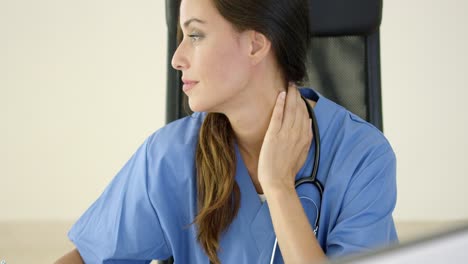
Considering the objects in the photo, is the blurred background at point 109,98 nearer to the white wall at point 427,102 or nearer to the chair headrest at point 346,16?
the white wall at point 427,102

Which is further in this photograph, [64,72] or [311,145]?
[64,72]

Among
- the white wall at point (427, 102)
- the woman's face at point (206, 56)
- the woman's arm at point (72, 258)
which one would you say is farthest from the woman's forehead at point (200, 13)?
the white wall at point (427, 102)

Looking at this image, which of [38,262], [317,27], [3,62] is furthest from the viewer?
[3,62]

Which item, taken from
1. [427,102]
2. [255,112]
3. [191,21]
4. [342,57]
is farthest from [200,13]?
[427,102]

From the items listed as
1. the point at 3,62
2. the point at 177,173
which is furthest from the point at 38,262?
the point at 177,173

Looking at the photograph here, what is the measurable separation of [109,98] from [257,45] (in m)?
2.20

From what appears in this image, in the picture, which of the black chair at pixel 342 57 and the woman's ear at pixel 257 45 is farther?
the black chair at pixel 342 57

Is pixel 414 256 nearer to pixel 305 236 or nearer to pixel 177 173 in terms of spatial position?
pixel 305 236

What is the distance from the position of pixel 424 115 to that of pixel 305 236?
8.35 feet

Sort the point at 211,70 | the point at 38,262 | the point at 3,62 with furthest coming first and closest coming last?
the point at 3,62
the point at 38,262
the point at 211,70

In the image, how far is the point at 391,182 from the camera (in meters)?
1.12

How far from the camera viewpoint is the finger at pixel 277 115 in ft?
3.79

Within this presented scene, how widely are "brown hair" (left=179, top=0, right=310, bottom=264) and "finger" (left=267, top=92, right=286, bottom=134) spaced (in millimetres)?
60

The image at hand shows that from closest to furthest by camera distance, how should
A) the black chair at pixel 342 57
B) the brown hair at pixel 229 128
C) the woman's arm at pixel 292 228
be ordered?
the woman's arm at pixel 292 228 → the brown hair at pixel 229 128 → the black chair at pixel 342 57
